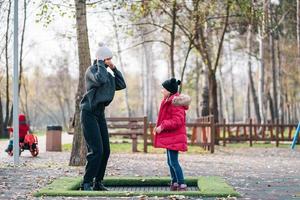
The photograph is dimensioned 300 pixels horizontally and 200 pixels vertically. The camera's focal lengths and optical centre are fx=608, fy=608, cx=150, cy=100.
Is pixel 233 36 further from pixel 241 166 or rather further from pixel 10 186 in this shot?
pixel 10 186

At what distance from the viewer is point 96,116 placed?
865 cm

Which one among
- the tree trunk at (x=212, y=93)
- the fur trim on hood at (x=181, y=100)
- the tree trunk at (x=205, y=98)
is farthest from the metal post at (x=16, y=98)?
the tree trunk at (x=205, y=98)

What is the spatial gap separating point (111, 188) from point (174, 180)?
110cm

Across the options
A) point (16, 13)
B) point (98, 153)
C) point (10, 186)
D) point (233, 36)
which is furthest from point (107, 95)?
point (233, 36)

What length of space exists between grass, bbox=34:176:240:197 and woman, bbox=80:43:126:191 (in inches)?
14.8

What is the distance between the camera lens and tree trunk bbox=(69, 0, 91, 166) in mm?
13086

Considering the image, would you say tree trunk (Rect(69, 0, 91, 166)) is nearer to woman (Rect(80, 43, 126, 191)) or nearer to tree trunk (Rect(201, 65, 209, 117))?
woman (Rect(80, 43, 126, 191))

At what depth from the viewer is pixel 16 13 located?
13375 millimetres

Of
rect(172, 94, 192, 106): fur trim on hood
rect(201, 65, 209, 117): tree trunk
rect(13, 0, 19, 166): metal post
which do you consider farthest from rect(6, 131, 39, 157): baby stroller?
rect(201, 65, 209, 117): tree trunk

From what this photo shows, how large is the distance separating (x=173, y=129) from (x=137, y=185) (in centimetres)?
137

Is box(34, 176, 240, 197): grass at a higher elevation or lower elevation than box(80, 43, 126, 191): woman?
lower

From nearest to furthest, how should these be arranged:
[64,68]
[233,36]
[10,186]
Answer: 1. [10,186]
2. [233,36]
3. [64,68]

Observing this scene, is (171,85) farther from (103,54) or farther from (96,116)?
(96,116)

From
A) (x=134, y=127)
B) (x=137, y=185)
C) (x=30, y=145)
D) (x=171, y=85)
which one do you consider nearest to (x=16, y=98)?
(x=30, y=145)
